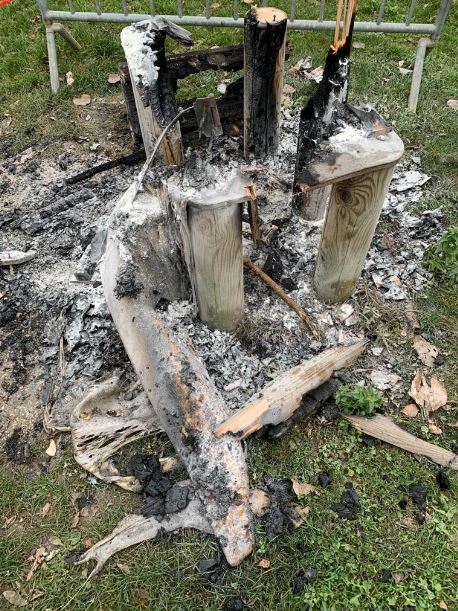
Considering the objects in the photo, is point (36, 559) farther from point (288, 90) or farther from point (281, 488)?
point (288, 90)

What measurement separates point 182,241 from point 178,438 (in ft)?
3.61

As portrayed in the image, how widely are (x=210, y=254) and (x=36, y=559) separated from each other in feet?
6.19

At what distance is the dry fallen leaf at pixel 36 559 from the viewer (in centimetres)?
258

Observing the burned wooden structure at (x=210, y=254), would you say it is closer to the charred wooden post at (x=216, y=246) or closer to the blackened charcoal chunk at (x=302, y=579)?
the charred wooden post at (x=216, y=246)

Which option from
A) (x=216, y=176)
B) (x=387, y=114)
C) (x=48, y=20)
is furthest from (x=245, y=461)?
(x=48, y=20)

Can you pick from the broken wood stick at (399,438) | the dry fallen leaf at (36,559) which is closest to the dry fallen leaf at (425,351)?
the broken wood stick at (399,438)

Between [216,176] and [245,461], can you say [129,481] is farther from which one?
[216,176]

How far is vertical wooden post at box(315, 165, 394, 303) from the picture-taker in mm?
2619

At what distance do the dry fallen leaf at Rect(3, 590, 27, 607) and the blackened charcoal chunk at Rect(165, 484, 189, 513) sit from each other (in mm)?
833

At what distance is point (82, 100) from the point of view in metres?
5.26

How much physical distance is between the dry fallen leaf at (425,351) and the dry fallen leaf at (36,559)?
257cm

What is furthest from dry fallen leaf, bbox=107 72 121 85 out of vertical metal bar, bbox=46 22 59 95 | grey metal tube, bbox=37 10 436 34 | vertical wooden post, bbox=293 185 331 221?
vertical wooden post, bbox=293 185 331 221

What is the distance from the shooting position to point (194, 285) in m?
2.95

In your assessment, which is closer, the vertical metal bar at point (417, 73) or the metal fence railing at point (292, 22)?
the metal fence railing at point (292, 22)
